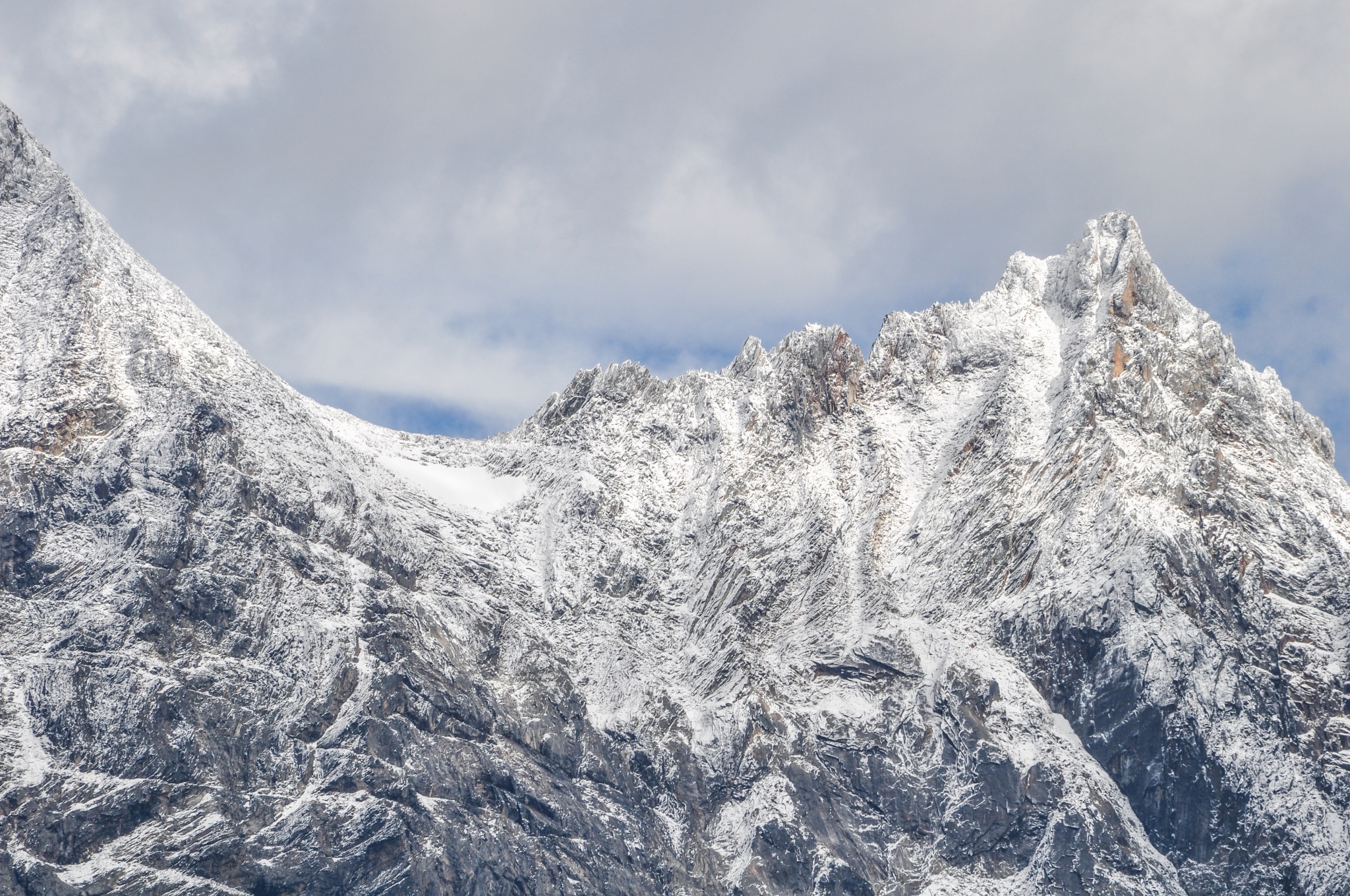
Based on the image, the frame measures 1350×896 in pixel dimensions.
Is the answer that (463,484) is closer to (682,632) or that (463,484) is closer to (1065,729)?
(682,632)

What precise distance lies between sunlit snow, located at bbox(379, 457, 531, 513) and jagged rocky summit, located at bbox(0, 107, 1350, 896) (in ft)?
2.27

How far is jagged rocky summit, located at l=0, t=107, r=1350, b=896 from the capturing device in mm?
131125

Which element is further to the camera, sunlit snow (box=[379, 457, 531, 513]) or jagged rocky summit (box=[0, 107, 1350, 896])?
sunlit snow (box=[379, 457, 531, 513])

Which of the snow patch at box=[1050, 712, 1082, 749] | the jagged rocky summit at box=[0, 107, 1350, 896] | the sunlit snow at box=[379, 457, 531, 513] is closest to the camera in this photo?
the jagged rocky summit at box=[0, 107, 1350, 896]

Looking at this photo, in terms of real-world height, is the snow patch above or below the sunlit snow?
below

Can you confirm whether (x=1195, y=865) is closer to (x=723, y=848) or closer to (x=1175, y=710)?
(x=1175, y=710)

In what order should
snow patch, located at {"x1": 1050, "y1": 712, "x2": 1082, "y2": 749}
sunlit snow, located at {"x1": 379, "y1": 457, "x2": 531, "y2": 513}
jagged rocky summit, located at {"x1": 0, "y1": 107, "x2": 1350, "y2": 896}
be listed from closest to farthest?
jagged rocky summit, located at {"x1": 0, "y1": 107, "x2": 1350, "y2": 896}, snow patch, located at {"x1": 1050, "y1": 712, "x2": 1082, "y2": 749}, sunlit snow, located at {"x1": 379, "y1": 457, "x2": 531, "y2": 513}

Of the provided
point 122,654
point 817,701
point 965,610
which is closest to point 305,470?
point 122,654

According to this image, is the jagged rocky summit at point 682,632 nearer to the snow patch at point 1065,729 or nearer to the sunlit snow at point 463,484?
the snow patch at point 1065,729

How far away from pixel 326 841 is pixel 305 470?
40171 mm

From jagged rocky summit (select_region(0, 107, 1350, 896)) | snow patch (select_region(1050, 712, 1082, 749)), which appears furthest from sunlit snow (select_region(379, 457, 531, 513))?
snow patch (select_region(1050, 712, 1082, 749))

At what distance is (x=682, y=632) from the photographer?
158000 millimetres

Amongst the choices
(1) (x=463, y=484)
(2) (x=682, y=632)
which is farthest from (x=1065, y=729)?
(1) (x=463, y=484)

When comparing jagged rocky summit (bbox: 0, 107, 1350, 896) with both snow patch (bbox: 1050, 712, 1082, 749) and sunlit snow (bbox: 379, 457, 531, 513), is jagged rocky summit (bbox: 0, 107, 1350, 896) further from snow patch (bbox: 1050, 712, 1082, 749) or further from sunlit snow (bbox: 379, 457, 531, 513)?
sunlit snow (bbox: 379, 457, 531, 513)
